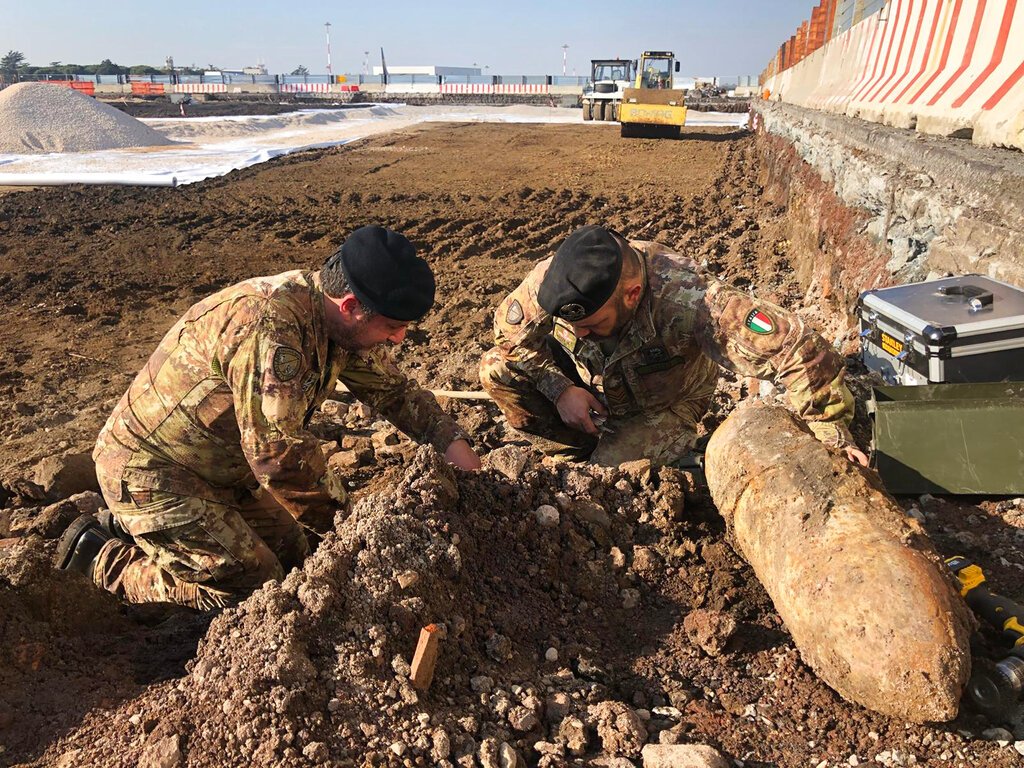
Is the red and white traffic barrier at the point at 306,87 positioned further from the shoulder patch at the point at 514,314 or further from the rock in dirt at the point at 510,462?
the rock in dirt at the point at 510,462

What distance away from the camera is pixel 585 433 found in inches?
161

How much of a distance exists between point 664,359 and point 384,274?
1.65 meters

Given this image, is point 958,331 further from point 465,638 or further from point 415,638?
point 415,638

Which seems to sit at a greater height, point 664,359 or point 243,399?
point 243,399

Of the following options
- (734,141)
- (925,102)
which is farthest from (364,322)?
(734,141)

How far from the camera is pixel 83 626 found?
9.37 feet

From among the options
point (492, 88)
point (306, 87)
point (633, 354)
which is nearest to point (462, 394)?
point (633, 354)

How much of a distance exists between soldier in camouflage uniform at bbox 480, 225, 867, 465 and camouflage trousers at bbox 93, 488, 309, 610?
1493 millimetres

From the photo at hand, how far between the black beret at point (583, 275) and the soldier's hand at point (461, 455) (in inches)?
26.1

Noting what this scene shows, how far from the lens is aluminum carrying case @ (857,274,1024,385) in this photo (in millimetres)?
2922

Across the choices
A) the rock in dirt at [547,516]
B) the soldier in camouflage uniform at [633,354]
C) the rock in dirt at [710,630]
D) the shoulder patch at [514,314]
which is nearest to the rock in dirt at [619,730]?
the rock in dirt at [710,630]

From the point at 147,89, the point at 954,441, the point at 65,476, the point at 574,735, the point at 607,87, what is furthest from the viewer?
the point at 147,89

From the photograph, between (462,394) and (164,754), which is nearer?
(164,754)

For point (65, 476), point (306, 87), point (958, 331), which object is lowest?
point (306, 87)
